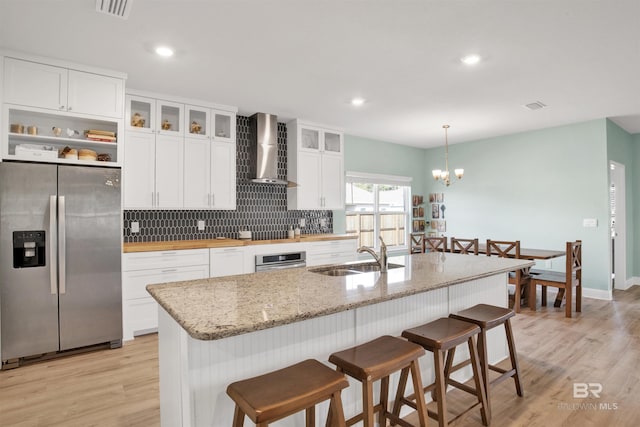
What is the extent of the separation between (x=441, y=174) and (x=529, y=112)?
139cm

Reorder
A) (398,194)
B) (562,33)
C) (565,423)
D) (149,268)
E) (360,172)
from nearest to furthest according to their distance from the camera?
(565,423), (562,33), (149,268), (360,172), (398,194)

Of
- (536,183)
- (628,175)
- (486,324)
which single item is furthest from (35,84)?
(628,175)

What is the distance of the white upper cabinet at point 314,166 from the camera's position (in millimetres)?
5071

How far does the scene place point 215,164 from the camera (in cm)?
438

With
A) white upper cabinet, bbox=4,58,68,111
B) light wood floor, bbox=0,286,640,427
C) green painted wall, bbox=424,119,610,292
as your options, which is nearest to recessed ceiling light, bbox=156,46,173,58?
white upper cabinet, bbox=4,58,68,111

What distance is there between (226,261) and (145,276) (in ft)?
2.79

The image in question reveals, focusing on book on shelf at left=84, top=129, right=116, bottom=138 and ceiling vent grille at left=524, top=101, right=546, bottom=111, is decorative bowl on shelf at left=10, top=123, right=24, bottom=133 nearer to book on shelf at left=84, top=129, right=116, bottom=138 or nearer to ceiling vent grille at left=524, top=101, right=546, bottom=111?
book on shelf at left=84, top=129, right=116, bottom=138

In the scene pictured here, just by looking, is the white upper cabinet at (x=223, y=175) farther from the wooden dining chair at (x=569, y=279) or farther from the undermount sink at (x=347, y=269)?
the wooden dining chair at (x=569, y=279)

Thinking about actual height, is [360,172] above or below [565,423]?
above

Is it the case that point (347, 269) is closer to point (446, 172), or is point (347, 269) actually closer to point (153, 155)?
point (153, 155)

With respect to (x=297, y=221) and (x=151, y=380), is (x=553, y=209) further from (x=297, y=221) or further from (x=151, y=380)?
(x=151, y=380)

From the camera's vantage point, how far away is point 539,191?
18.8 ft

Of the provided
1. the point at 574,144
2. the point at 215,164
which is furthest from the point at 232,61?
the point at 574,144

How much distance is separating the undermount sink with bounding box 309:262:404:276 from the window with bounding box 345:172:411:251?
3.32 metres
